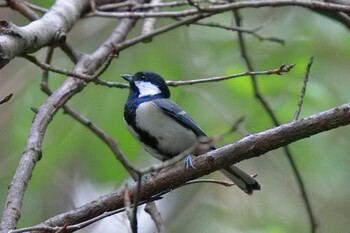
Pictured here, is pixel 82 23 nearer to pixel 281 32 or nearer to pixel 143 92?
pixel 281 32

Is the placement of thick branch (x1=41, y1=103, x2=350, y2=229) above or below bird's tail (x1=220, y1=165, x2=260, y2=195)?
above

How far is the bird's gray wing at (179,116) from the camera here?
266cm

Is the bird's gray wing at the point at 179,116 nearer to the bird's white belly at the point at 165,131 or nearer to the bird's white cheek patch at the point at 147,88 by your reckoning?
the bird's white belly at the point at 165,131

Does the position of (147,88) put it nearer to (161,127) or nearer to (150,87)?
(150,87)

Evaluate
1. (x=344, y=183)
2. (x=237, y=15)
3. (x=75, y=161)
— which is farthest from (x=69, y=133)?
(x=344, y=183)

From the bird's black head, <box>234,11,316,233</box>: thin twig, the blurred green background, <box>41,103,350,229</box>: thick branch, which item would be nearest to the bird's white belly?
the bird's black head

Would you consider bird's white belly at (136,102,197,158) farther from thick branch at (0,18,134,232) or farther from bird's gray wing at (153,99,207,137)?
thick branch at (0,18,134,232)

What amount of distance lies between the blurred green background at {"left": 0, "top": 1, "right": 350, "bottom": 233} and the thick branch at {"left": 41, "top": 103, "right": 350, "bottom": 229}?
896 millimetres

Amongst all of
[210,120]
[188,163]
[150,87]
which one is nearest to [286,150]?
[150,87]

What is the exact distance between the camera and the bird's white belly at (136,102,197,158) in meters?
2.63

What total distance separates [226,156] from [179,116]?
73 cm

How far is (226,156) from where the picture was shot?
1.95 m

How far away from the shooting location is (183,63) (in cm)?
384

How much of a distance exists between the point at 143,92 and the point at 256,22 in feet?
6.03
